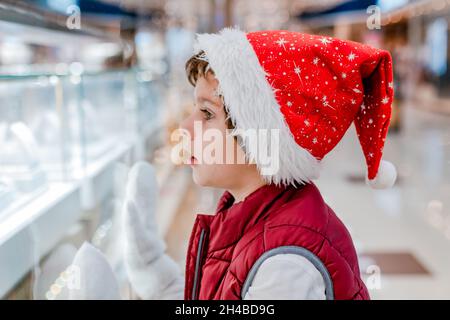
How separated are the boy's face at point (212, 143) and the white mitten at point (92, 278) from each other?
0.30m

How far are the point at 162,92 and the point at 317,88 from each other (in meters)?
3.72

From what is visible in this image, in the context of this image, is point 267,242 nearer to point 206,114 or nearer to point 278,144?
point 278,144

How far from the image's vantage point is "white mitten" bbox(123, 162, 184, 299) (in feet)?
4.23

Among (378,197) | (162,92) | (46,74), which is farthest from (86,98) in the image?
(378,197)

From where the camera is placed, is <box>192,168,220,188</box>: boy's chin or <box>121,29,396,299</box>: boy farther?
<box>192,168,220,188</box>: boy's chin

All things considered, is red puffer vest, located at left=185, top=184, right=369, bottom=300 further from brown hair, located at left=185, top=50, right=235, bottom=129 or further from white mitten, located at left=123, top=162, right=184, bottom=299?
white mitten, located at left=123, top=162, right=184, bottom=299

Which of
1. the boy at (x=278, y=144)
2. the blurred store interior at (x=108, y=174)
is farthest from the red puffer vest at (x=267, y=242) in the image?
the blurred store interior at (x=108, y=174)

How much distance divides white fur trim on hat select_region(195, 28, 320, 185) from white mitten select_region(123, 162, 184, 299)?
47cm

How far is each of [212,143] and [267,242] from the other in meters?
0.22

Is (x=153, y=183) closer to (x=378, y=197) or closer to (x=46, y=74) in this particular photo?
(x=46, y=74)

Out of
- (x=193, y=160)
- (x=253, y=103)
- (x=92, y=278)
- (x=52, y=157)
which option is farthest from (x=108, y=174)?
(x=253, y=103)

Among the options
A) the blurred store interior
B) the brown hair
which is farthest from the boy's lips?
the blurred store interior

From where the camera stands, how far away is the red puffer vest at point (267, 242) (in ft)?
2.77
